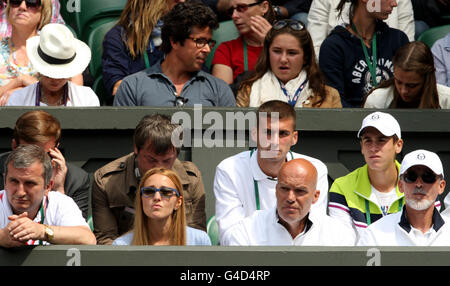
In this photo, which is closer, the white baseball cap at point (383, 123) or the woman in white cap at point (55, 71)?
the white baseball cap at point (383, 123)

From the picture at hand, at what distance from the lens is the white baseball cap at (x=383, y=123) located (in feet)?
20.6

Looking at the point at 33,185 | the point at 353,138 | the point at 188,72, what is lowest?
the point at 33,185

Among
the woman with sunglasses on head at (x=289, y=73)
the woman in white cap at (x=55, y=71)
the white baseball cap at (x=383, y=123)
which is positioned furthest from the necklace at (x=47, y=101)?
the white baseball cap at (x=383, y=123)

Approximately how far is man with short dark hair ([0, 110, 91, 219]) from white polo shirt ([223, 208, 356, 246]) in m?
1.03

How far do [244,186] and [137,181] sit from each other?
67 cm

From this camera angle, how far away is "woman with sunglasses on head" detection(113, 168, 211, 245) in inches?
222

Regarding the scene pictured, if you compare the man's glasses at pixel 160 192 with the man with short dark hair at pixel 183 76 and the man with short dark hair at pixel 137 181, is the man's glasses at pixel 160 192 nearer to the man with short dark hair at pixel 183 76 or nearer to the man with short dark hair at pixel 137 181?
the man with short dark hair at pixel 137 181

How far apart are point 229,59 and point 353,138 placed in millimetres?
1365

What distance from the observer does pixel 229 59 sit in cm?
782

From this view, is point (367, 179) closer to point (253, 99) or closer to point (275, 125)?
point (275, 125)

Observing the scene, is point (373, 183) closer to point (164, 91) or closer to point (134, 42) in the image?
point (164, 91)

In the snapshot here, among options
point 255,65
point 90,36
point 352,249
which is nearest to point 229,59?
point 255,65

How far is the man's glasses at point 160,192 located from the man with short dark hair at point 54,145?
0.75 m

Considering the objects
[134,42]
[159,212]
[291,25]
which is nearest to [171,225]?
[159,212]
